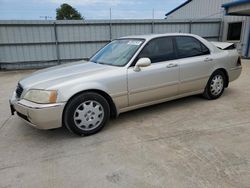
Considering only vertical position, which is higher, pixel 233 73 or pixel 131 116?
pixel 233 73

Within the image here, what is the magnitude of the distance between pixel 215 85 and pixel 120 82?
7.97 feet

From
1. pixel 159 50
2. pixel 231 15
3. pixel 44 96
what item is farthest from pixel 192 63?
pixel 231 15

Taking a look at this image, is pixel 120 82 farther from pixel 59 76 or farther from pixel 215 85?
pixel 215 85

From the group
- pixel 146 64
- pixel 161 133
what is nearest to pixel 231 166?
pixel 161 133

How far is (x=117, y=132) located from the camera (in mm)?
3408

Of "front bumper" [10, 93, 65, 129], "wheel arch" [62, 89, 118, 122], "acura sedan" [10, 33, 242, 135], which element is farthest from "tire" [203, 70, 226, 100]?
"front bumper" [10, 93, 65, 129]

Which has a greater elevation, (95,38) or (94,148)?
(95,38)

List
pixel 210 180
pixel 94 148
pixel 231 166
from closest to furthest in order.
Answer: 1. pixel 210 180
2. pixel 231 166
3. pixel 94 148

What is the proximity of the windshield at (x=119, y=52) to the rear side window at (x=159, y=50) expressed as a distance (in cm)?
16

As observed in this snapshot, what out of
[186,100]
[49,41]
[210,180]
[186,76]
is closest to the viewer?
[210,180]

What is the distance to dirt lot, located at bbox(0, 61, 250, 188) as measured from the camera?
2303mm

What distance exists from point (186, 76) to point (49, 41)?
885 centimetres

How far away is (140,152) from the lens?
2.80 metres

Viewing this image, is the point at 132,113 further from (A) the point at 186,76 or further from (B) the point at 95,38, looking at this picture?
(B) the point at 95,38
